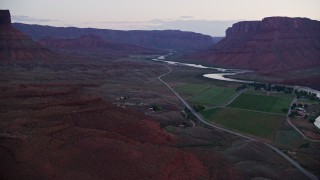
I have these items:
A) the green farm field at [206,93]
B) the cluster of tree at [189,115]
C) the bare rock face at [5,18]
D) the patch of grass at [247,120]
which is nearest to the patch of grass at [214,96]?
the green farm field at [206,93]

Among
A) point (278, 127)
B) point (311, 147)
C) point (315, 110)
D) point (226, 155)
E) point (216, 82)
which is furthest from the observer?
point (216, 82)

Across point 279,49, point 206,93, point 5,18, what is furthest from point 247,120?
point 5,18

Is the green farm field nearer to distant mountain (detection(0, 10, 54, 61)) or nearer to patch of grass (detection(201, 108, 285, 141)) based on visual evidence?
patch of grass (detection(201, 108, 285, 141))

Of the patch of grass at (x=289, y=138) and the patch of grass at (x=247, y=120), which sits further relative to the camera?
the patch of grass at (x=247, y=120)

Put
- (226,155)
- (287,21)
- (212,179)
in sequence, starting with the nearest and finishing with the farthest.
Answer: (212,179) → (226,155) → (287,21)

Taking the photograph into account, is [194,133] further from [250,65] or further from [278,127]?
[250,65]

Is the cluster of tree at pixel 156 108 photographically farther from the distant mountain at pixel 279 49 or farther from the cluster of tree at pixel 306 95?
the distant mountain at pixel 279 49

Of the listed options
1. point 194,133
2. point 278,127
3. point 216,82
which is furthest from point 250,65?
point 194,133
